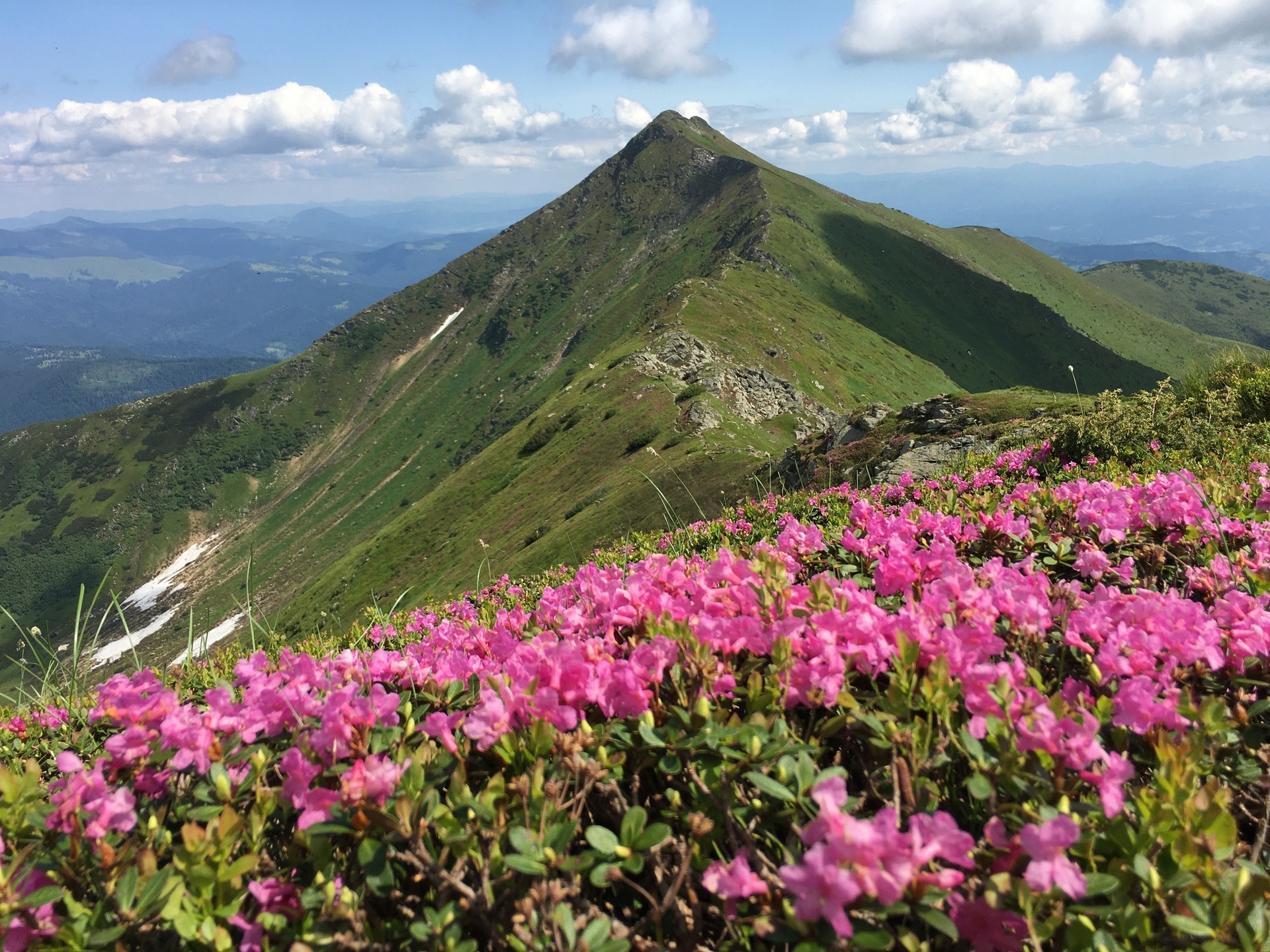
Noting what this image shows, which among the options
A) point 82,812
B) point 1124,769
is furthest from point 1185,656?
point 82,812

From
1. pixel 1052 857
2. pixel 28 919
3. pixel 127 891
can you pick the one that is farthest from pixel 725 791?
pixel 28 919

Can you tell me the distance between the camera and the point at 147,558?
172m

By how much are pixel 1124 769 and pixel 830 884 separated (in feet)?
3.03

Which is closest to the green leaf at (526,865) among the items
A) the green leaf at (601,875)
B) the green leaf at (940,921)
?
the green leaf at (601,875)

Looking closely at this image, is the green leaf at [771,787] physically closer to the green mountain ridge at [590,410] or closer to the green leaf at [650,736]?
the green leaf at [650,736]

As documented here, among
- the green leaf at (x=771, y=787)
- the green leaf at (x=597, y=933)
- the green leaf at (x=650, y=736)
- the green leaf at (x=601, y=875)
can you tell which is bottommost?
the green leaf at (x=597, y=933)

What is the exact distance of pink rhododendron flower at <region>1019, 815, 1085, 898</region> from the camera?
1470 millimetres

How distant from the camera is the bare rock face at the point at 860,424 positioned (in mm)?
32344

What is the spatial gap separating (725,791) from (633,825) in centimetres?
30

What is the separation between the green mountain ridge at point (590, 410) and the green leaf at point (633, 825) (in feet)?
17.6

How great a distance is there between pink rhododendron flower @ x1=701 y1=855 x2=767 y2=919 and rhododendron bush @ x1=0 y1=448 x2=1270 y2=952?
0.01 meters

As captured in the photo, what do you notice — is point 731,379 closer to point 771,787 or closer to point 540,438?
point 540,438

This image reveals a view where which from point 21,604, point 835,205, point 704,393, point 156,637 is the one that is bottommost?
point 21,604

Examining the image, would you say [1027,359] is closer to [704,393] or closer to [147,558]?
[704,393]
